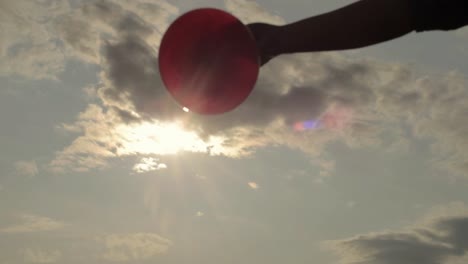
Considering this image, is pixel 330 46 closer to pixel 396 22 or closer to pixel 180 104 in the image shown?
pixel 396 22

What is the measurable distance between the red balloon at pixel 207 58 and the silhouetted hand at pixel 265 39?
9 centimetres

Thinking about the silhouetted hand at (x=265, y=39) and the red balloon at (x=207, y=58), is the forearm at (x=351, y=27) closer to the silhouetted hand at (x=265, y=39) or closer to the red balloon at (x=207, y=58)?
the silhouetted hand at (x=265, y=39)

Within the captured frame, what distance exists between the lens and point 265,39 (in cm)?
367

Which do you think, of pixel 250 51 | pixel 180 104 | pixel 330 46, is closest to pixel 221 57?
pixel 250 51

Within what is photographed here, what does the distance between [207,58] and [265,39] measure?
512 mm

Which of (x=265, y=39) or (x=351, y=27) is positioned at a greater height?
(x=265, y=39)

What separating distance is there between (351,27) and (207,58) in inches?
46.9

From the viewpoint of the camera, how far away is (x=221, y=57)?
373cm

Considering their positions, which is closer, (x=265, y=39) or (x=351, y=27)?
(x=351, y=27)

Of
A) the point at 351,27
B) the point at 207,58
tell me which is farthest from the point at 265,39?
the point at 351,27

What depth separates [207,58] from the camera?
3.76 m

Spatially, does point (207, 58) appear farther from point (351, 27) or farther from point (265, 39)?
point (351, 27)

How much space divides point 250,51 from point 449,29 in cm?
152

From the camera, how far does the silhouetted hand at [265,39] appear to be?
3637 mm
